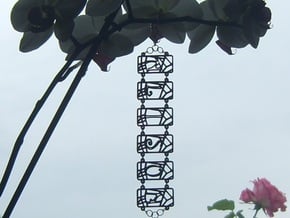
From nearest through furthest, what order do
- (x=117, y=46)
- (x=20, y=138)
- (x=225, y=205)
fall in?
(x=20, y=138) → (x=117, y=46) → (x=225, y=205)

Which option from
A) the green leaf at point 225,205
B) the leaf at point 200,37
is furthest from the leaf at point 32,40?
the green leaf at point 225,205

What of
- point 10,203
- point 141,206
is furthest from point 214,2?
point 141,206

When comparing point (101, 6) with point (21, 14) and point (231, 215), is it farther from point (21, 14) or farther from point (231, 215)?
point (231, 215)

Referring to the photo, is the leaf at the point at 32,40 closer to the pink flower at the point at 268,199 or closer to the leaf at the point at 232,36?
the leaf at the point at 232,36

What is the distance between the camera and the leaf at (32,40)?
0.67 m

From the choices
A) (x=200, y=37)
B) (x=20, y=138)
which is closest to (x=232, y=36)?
(x=200, y=37)

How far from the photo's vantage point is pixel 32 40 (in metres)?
0.68

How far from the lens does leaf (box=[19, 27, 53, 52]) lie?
67 cm

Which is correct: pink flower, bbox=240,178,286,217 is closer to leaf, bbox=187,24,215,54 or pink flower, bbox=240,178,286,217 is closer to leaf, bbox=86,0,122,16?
leaf, bbox=187,24,215,54

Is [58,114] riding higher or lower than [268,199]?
lower

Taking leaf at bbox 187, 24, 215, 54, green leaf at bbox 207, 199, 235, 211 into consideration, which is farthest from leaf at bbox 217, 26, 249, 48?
green leaf at bbox 207, 199, 235, 211

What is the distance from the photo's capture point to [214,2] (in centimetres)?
70

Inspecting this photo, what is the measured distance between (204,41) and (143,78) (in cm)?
58

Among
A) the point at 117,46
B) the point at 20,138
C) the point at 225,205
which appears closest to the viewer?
the point at 20,138
